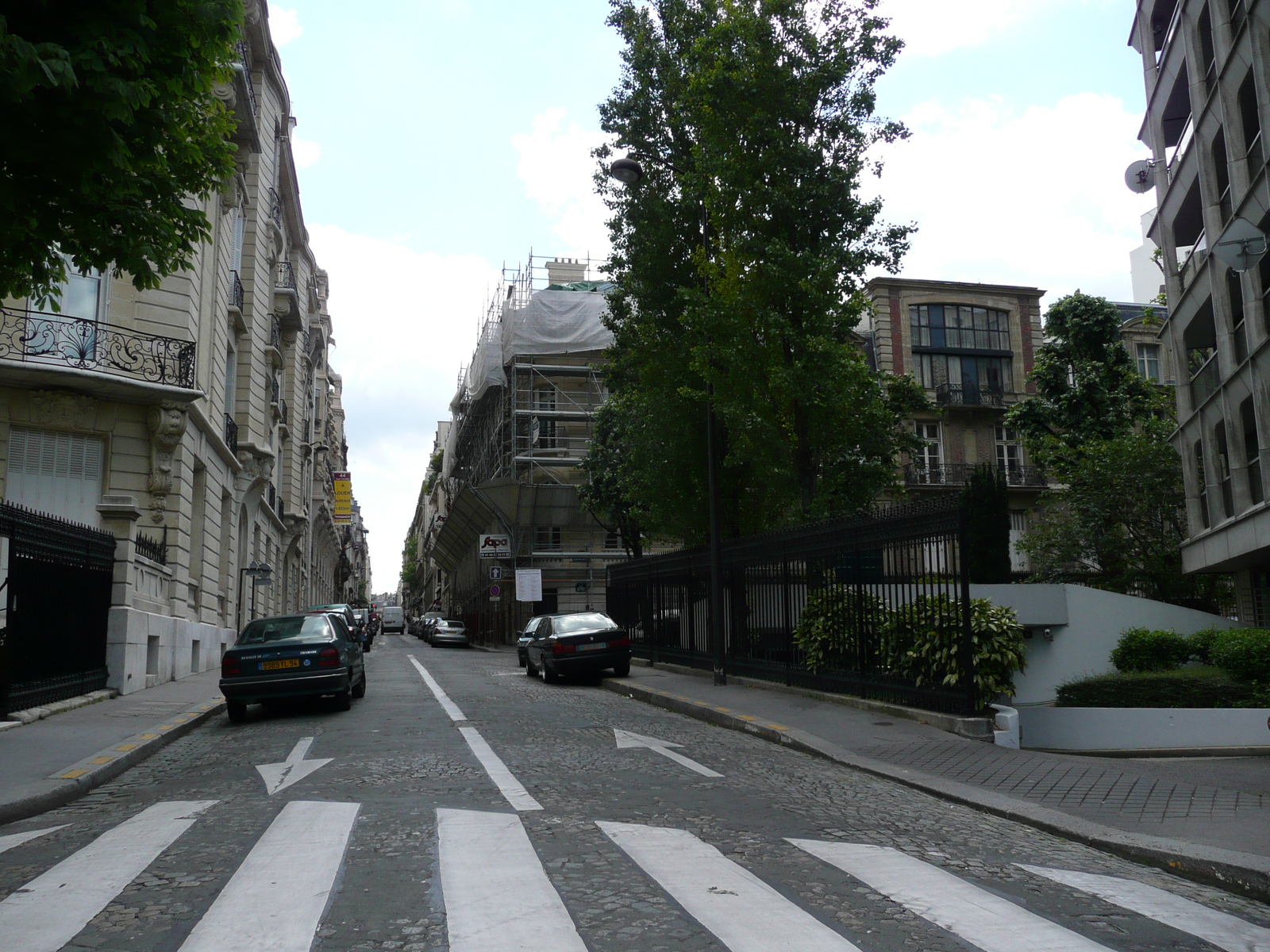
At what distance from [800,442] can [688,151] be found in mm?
7009

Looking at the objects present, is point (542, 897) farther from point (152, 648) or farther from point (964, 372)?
point (964, 372)

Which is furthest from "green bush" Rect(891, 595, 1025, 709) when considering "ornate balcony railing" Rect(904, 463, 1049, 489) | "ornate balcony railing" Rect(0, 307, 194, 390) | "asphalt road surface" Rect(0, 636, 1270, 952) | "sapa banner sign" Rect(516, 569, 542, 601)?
"ornate balcony railing" Rect(904, 463, 1049, 489)

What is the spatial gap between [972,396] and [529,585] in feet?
66.5

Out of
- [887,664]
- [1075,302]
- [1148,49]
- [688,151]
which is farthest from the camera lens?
[1075,302]

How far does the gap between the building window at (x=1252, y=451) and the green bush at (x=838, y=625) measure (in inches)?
371

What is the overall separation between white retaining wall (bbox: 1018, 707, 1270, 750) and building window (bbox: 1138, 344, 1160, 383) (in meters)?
35.9

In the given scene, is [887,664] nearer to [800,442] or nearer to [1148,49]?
[800,442]

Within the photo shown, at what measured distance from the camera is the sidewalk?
806 centimetres

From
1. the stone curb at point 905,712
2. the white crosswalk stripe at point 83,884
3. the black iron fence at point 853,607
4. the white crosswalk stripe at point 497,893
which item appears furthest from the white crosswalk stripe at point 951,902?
the black iron fence at point 853,607

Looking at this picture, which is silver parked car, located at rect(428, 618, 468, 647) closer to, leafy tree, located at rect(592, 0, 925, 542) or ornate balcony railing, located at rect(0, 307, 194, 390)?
ornate balcony railing, located at rect(0, 307, 194, 390)

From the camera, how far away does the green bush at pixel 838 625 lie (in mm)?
13289

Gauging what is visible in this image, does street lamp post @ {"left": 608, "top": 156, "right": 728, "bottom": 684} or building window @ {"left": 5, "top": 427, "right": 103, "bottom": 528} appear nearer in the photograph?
street lamp post @ {"left": 608, "top": 156, "right": 728, "bottom": 684}

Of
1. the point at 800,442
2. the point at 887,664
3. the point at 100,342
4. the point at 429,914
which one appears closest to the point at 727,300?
the point at 800,442

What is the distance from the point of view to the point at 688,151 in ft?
70.9
